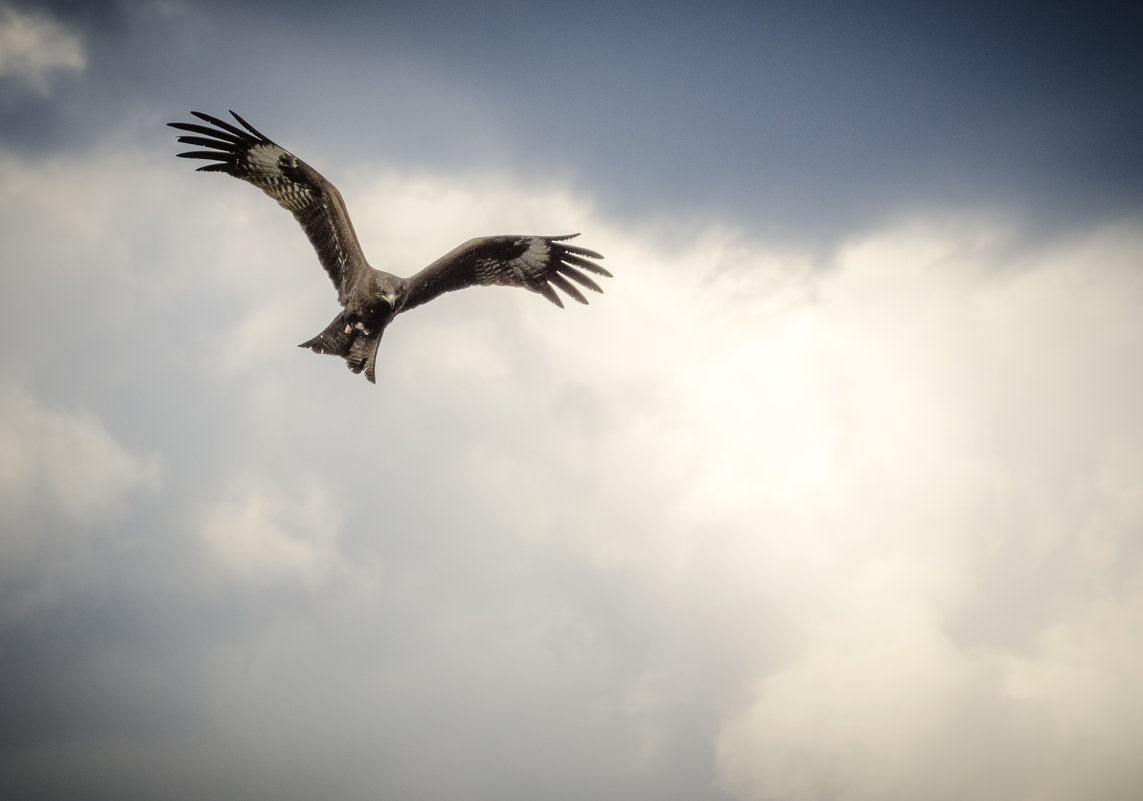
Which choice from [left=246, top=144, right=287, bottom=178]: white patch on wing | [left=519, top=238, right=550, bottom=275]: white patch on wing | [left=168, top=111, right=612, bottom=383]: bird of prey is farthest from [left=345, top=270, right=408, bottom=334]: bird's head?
[left=519, top=238, right=550, bottom=275]: white patch on wing

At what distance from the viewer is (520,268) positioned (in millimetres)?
12383

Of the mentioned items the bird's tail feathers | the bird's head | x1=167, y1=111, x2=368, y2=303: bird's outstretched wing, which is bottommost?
the bird's tail feathers

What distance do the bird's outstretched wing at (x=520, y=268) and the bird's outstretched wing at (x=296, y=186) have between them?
1.31 m

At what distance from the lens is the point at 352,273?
36.2 ft

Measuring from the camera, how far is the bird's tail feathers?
10.9 meters

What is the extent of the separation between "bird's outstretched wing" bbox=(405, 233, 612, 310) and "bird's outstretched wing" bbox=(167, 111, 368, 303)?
131 centimetres

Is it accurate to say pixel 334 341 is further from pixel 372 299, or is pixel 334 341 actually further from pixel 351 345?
pixel 372 299

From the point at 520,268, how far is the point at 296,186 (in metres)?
3.98

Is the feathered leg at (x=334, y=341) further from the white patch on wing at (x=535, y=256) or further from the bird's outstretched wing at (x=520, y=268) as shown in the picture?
the white patch on wing at (x=535, y=256)

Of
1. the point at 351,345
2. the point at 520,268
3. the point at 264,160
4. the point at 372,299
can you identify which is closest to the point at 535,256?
the point at 520,268

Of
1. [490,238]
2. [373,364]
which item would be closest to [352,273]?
[373,364]


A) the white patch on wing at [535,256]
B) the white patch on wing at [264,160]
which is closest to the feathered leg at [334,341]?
the white patch on wing at [264,160]

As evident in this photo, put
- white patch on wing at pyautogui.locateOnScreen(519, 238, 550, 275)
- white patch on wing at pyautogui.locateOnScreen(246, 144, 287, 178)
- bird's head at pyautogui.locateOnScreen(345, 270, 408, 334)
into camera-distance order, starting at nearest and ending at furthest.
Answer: bird's head at pyautogui.locateOnScreen(345, 270, 408, 334)
white patch on wing at pyautogui.locateOnScreen(246, 144, 287, 178)
white patch on wing at pyautogui.locateOnScreen(519, 238, 550, 275)

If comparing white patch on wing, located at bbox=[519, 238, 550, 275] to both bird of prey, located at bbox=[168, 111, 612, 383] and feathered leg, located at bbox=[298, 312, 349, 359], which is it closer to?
Answer: bird of prey, located at bbox=[168, 111, 612, 383]
